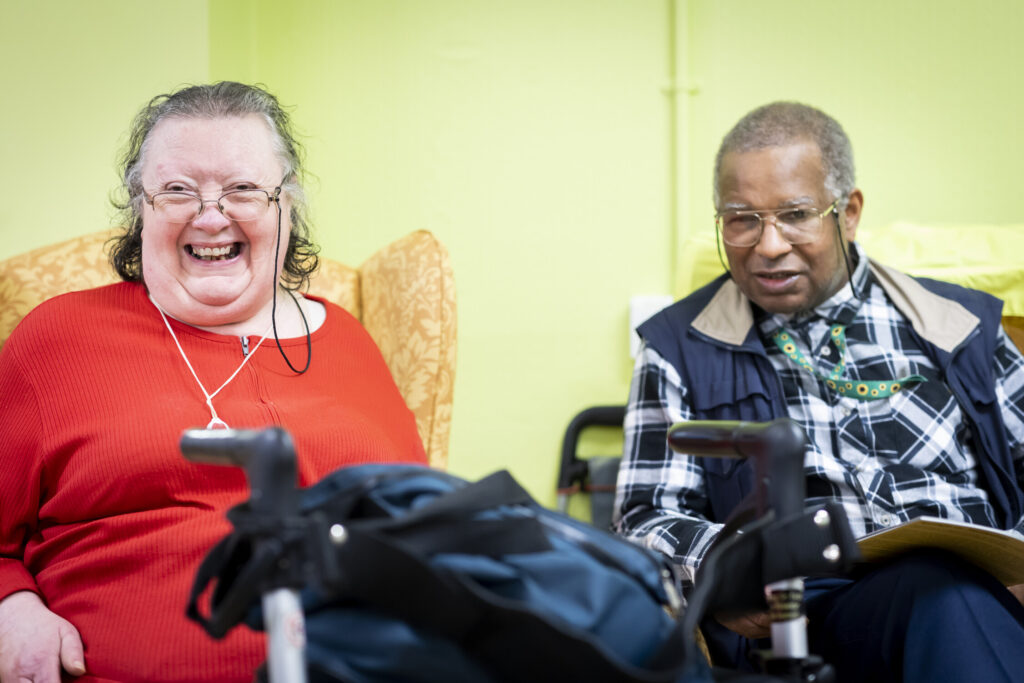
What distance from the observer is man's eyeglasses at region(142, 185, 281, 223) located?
144cm

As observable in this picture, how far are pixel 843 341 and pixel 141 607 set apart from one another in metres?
1.24

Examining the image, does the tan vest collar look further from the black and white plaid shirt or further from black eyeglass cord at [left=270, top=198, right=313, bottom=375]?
black eyeglass cord at [left=270, top=198, right=313, bottom=375]

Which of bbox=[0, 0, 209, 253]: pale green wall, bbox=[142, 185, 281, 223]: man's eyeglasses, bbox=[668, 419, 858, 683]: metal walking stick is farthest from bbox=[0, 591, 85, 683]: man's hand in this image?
bbox=[0, 0, 209, 253]: pale green wall

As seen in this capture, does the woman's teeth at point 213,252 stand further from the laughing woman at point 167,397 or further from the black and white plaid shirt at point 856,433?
the black and white plaid shirt at point 856,433

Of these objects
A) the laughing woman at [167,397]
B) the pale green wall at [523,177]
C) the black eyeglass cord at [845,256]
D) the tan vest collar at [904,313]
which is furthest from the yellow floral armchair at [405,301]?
the black eyeglass cord at [845,256]

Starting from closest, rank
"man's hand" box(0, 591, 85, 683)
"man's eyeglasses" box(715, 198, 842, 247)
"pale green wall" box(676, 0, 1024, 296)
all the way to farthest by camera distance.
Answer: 1. "man's hand" box(0, 591, 85, 683)
2. "man's eyeglasses" box(715, 198, 842, 247)
3. "pale green wall" box(676, 0, 1024, 296)

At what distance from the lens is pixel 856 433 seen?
5.47ft

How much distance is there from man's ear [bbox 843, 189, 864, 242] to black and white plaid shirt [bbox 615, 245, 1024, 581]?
89 mm

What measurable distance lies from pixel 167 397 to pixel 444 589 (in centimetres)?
78

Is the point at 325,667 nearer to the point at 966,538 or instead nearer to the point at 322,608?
the point at 322,608

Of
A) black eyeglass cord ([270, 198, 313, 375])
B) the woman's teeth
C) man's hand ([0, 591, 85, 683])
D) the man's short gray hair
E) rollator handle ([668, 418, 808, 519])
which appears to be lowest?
man's hand ([0, 591, 85, 683])

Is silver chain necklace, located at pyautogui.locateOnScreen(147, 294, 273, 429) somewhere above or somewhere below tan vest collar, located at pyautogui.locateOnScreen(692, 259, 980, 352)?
below

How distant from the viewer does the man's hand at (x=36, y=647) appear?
3.78ft

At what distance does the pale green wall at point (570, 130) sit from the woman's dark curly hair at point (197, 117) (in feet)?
2.66
